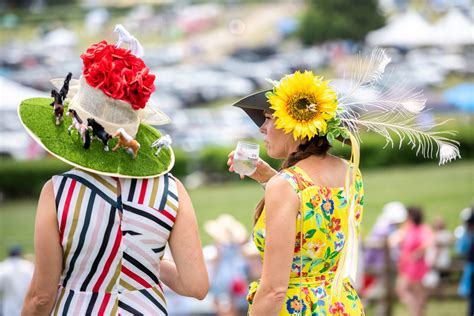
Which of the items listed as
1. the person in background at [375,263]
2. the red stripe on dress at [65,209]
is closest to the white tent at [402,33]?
the person in background at [375,263]

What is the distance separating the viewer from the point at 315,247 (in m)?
3.20

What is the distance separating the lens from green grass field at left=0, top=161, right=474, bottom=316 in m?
18.0

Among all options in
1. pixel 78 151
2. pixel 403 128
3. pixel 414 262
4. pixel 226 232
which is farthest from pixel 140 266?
pixel 414 262

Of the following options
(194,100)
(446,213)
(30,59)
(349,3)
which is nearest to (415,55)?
(349,3)

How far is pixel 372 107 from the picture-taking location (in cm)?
342

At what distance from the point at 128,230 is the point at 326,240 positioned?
0.67 meters

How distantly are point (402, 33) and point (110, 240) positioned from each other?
16.5 m

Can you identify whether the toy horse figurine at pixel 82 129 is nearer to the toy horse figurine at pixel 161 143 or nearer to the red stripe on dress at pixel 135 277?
the toy horse figurine at pixel 161 143

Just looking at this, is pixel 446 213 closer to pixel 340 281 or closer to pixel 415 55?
pixel 415 55

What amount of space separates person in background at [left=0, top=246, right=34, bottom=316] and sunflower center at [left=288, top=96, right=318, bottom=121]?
5664 mm

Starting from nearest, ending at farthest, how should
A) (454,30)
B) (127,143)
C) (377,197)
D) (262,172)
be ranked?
1. (127,143)
2. (262,172)
3. (454,30)
4. (377,197)

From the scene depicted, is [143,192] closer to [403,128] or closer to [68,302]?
[68,302]

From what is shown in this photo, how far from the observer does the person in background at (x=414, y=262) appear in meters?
10.4

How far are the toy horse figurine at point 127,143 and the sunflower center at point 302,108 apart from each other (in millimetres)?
547
